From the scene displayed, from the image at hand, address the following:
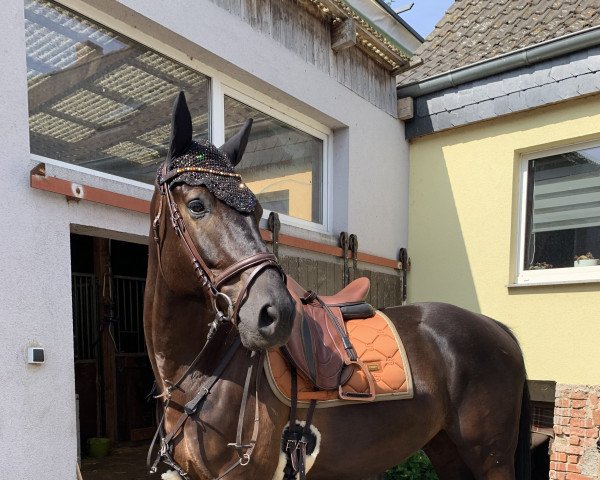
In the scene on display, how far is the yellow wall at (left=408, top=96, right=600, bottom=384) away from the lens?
3980 millimetres

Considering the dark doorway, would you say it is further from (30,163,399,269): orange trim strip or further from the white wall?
(30,163,399,269): orange trim strip

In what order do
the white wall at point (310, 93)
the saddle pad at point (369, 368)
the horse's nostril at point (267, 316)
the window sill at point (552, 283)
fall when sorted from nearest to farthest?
the horse's nostril at point (267, 316), the saddle pad at point (369, 368), the white wall at point (310, 93), the window sill at point (552, 283)

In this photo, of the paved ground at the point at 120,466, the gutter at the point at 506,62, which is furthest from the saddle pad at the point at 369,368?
the paved ground at the point at 120,466

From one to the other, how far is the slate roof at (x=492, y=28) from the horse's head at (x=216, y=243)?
142 inches

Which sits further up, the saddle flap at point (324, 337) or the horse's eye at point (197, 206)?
the horse's eye at point (197, 206)

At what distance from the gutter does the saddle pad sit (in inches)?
113

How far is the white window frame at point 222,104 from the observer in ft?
9.17

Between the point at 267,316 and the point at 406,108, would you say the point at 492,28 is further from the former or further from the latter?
the point at 267,316

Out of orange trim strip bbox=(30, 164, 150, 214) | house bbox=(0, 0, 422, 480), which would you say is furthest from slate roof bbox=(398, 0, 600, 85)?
orange trim strip bbox=(30, 164, 150, 214)

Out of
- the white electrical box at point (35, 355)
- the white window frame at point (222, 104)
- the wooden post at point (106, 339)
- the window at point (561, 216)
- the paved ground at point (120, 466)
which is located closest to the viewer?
the white electrical box at point (35, 355)

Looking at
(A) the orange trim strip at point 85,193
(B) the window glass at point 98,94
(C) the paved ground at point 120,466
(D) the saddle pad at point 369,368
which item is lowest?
(C) the paved ground at point 120,466

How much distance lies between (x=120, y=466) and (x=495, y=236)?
424cm

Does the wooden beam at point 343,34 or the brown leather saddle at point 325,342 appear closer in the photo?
the brown leather saddle at point 325,342

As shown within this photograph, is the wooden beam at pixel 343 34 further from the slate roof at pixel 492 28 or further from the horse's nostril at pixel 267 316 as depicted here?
the horse's nostril at pixel 267 316
